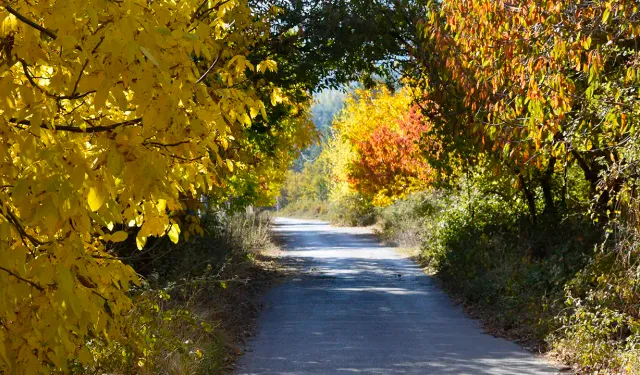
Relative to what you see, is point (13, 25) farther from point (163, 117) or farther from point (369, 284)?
point (369, 284)

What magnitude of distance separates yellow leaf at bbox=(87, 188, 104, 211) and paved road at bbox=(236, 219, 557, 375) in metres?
6.27

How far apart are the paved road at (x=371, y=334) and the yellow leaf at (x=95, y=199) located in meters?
6.27

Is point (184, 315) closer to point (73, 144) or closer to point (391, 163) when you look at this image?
point (73, 144)

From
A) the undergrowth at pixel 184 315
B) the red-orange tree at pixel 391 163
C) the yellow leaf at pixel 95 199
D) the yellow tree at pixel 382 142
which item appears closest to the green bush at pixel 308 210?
the yellow tree at pixel 382 142

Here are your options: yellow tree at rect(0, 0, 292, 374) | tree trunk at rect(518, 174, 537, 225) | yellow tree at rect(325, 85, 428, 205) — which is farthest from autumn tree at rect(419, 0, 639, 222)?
yellow tree at rect(325, 85, 428, 205)

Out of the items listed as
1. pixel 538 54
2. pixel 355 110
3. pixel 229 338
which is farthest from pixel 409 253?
pixel 538 54

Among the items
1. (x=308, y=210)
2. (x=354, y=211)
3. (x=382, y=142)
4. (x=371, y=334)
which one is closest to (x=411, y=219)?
(x=382, y=142)

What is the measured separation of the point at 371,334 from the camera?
11.7m

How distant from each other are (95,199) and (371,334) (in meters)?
8.96

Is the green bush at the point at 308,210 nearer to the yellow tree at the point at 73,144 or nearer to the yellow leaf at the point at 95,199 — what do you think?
the yellow tree at the point at 73,144

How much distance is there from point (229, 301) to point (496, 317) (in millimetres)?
4371

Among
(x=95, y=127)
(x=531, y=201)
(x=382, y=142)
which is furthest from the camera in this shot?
(x=382, y=142)

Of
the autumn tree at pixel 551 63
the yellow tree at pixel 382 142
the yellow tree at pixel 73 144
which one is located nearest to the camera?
the yellow tree at pixel 73 144

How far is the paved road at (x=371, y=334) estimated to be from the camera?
9500 mm
